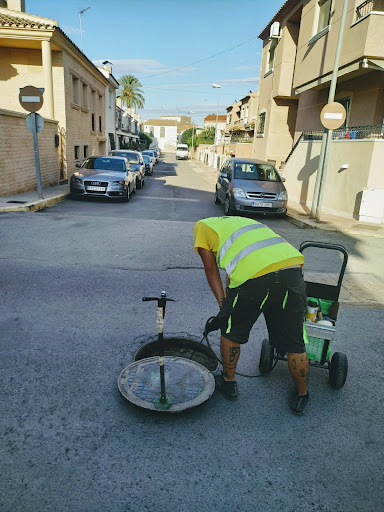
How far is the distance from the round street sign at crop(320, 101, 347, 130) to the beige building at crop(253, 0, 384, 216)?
1239 millimetres

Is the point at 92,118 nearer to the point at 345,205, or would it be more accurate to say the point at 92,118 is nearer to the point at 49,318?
the point at 345,205

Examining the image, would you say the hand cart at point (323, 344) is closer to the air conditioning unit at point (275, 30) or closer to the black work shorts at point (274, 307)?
the black work shorts at point (274, 307)

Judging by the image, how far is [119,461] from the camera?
7.57 ft

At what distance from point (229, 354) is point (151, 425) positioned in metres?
0.74

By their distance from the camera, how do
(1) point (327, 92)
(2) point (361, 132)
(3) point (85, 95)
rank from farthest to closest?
(3) point (85, 95) → (1) point (327, 92) → (2) point (361, 132)

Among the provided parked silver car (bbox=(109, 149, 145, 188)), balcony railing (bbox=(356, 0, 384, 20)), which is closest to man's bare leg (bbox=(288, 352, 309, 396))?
balcony railing (bbox=(356, 0, 384, 20))

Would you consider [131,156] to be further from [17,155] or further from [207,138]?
[207,138]

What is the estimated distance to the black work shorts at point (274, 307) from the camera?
8.39 ft

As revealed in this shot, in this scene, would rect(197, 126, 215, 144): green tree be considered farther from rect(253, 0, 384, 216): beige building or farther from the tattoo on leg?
the tattoo on leg

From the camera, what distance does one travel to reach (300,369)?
9.20 feet

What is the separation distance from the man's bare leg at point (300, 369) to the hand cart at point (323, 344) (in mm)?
288

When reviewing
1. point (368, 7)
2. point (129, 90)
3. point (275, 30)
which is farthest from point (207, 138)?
point (368, 7)

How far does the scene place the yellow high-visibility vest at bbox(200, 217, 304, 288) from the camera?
2488 mm

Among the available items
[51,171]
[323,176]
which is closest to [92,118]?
[51,171]
